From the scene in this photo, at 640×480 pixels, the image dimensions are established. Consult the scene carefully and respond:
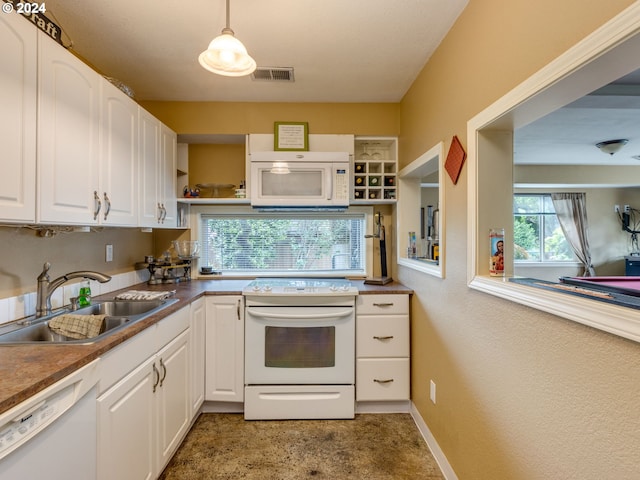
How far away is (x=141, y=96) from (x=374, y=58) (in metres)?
1.99

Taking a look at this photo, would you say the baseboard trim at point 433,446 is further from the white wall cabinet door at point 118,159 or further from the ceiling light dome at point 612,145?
the ceiling light dome at point 612,145

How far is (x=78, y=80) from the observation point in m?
1.42

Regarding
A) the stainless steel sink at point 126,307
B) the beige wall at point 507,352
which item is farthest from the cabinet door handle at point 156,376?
the beige wall at point 507,352

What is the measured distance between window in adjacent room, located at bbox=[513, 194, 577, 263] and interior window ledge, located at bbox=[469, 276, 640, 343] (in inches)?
196

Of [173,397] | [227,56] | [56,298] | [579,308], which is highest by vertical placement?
[227,56]

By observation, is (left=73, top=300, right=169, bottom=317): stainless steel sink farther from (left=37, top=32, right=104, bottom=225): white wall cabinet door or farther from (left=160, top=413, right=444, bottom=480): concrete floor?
(left=160, top=413, right=444, bottom=480): concrete floor

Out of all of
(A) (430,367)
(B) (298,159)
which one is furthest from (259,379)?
(B) (298,159)

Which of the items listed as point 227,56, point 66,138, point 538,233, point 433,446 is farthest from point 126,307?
point 538,233

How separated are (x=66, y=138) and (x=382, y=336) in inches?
86.7

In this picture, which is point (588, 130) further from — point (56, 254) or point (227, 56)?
point (56, 254)

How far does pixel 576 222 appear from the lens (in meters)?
5.08

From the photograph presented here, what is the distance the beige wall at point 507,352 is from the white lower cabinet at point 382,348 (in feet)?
0.60

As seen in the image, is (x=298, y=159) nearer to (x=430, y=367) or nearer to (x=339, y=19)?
(x=339, y=19)

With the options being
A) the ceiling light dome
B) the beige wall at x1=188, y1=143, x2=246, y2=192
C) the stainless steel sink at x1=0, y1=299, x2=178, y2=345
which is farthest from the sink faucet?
the ceiling light dome
